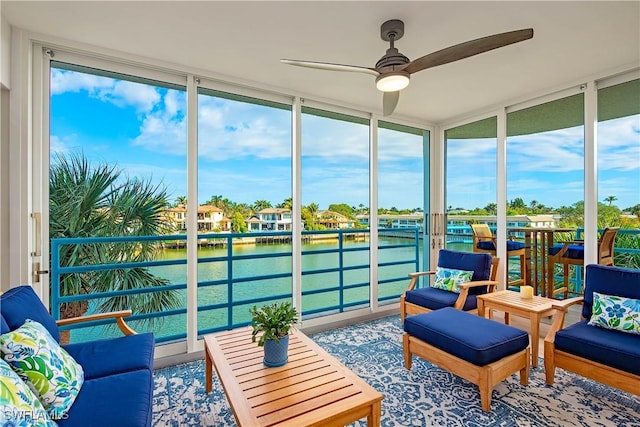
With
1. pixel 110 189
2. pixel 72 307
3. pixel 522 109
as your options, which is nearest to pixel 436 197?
pixel 522 109

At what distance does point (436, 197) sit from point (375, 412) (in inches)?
141

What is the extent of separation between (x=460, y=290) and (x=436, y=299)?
29 cm

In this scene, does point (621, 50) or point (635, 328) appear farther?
point (621, 50)

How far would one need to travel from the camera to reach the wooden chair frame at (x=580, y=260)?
3029 millimetres

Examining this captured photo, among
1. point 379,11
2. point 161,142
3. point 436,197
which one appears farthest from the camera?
point 436,197

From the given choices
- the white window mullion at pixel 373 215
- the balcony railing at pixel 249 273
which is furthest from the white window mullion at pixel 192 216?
the white window mullion at pixel 373 215

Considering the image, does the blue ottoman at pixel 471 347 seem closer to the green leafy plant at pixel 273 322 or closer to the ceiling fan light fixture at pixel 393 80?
the green leafy plant at pixel 273 322

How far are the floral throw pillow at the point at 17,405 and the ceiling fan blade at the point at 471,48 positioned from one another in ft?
8.04

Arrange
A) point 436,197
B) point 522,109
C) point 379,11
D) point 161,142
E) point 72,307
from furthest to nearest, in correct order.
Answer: point 436,197
point 522,109
point 161,142
point 72,307
point 379,11

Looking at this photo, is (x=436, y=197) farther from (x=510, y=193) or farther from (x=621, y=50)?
(x=621, y=50)

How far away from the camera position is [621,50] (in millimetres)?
2559

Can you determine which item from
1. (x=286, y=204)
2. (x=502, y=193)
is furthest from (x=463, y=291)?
(x=286, y=204)

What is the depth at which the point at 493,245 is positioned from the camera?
3998mm

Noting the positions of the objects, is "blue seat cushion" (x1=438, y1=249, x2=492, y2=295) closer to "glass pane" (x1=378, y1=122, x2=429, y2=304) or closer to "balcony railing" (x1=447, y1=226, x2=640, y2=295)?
"balcony railing" (x1=447, y1=226, x2=640, y2=295)
